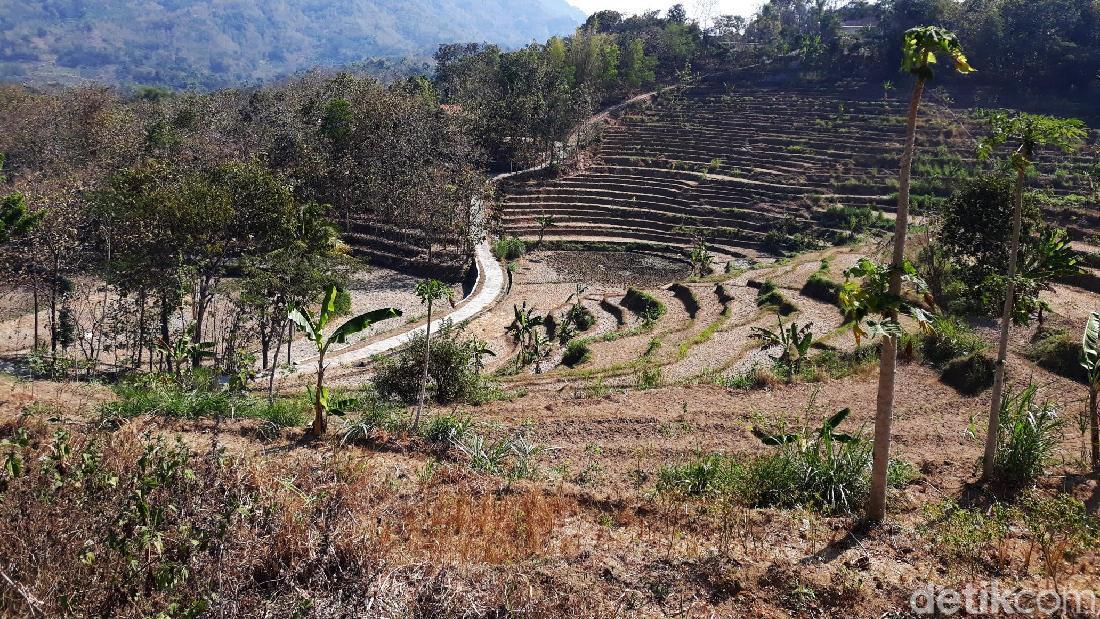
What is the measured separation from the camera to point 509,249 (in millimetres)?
38438

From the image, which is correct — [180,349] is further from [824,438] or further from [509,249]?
[509,249]

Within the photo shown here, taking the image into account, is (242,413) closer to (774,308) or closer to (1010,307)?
(1010,307)

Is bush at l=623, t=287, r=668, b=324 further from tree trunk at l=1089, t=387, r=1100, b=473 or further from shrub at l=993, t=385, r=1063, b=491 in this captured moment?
shrub at l=993, t=385, r=1063, b=491

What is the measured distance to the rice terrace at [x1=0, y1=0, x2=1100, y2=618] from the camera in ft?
18.7

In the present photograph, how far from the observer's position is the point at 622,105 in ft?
218

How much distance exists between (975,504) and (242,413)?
10.3 meters

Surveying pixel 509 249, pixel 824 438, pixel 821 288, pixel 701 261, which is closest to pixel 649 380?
pixel 824 438

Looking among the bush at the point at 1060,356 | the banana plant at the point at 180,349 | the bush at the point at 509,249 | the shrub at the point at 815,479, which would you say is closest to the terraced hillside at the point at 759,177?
the bush at the point at 509,249

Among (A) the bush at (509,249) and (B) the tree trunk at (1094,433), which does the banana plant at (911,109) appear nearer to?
(B) the tree trunk at (1094,433)

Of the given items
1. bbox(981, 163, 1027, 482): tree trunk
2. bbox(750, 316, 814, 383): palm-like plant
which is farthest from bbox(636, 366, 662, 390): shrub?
bbox(981, 163, 1027, 482): tree trunk

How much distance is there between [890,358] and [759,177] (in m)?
44.0

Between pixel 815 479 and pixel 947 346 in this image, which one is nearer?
pixel 815 479

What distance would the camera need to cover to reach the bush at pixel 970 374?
13742 mm

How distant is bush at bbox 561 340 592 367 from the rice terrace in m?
0.20
